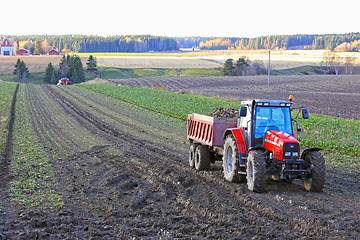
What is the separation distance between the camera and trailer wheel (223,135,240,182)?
463 inches

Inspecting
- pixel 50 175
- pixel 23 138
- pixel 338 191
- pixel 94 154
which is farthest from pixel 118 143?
pixel 338 191

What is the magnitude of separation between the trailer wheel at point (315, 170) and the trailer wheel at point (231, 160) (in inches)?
72.7

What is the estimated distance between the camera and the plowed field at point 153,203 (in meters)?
8.03

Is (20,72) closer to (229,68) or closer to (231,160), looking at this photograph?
(229,68)

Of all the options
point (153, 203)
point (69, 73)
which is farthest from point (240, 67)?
point (153, 203)

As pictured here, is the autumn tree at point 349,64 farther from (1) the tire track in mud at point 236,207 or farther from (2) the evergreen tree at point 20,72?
(1) the tire track in mud at point 236,207

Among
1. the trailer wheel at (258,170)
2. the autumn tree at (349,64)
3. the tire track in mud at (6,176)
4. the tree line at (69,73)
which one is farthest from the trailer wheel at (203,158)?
the autumn tree at (349,64)

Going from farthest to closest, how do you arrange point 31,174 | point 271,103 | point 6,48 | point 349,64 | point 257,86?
1. point 6,48
2. point 349,64
3. point 257,86
4. point 31,174
5. point 271,103

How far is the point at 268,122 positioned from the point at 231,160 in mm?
1584

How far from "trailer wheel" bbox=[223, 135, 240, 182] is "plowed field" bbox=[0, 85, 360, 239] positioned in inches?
10.9

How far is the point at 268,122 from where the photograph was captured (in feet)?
38.5

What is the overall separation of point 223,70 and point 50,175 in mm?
88803

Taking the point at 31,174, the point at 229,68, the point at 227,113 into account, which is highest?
the point at 229,68

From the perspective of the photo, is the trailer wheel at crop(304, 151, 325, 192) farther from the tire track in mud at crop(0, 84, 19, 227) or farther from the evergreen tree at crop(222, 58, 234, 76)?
the evergreen tree at crop(222, 58, 234, 76)
